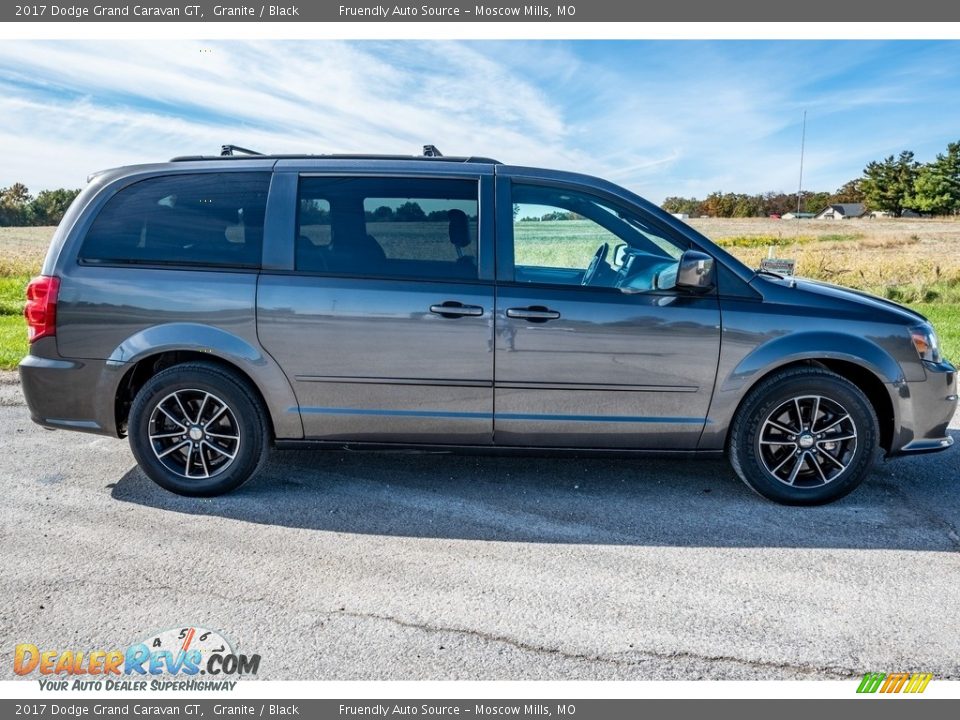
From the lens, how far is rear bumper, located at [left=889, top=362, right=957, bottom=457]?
13.6 feet

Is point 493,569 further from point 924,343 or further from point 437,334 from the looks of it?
point 924,343

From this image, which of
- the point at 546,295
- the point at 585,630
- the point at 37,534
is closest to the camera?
the point at 585,630

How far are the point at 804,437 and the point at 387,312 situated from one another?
2504 millimetres

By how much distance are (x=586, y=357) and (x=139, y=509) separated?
2.67 m

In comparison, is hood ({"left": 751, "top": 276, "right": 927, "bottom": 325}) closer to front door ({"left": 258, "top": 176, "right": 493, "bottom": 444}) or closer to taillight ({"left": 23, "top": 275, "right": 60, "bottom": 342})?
front door ({"left": 258, "top": 176, "right": 493, "bottom": 444})

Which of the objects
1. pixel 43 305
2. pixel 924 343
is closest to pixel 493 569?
pixel 924 343

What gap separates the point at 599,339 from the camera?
4016 mm

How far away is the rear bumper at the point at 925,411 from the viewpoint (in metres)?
4.14

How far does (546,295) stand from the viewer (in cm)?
400

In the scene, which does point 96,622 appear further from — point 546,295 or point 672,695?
point 546,295

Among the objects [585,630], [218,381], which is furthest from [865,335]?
[218,381]

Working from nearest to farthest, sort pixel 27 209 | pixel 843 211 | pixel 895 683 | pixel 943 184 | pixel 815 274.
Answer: pixel 895 683 < pixel 815 274 < pixel 27 209 < pixel 943 184 < pixel 843 211

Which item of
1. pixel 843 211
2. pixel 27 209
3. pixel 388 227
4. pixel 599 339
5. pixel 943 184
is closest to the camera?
pixel 599 339

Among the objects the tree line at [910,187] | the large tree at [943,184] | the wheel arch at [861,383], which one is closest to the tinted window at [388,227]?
the wheel arch at [861,383]
